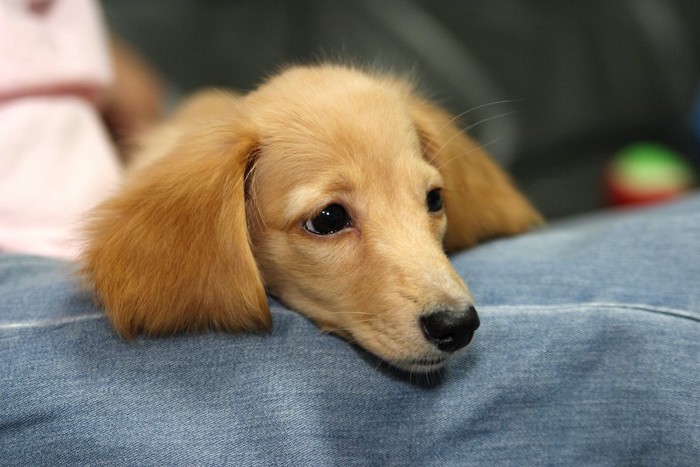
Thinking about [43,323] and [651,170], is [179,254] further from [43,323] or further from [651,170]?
[651,170]

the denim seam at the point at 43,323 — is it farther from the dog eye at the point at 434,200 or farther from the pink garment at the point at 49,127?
the dog eye at the point at 434,200

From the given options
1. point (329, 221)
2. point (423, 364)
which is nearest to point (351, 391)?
point (423, 364)

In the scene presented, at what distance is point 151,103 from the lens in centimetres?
221

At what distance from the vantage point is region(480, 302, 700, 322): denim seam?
1.06 metres

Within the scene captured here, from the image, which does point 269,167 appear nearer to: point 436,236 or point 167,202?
point 167,202

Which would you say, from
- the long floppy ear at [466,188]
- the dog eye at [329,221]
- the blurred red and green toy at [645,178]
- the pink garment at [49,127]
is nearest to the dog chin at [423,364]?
the dog eye at [329,221]

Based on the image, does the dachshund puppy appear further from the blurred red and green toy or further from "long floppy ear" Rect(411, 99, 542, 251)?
the blurred red and green toy

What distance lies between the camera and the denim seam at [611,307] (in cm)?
106

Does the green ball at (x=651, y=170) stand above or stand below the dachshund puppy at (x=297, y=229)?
below

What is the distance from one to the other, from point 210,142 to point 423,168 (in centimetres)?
39

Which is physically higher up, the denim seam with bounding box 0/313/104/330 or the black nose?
the black nose

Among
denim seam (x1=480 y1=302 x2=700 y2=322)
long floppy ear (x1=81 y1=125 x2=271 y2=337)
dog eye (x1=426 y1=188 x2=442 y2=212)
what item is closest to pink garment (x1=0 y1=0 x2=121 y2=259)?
long floppy ear (x1=81 y1=125 x2=271 y2=337)

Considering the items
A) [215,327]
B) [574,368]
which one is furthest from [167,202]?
[574,368]

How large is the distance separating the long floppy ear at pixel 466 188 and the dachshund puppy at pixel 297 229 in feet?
0.17
